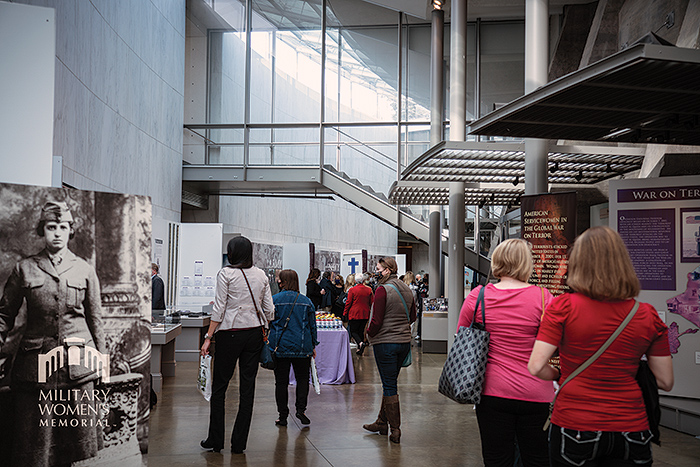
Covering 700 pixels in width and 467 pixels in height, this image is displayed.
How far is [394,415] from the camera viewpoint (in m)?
6.05

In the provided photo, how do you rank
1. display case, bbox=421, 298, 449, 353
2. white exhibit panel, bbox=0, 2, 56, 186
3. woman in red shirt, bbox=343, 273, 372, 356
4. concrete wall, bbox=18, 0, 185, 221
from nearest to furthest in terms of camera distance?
white exhibit panel, bbox=0, 2, 56, 186 < concrete wall, bbox=18, 0, 185, 221 < woman in red shirt, bbox=343, 273, 372, 356 < display case, bbox=421, 298, 449, 353

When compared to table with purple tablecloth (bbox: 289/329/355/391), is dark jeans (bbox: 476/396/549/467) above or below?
above

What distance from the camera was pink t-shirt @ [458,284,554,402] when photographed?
3268 mm

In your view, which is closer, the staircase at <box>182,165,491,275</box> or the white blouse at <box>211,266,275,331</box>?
the white blouse at <box>211,266,275,331</box>

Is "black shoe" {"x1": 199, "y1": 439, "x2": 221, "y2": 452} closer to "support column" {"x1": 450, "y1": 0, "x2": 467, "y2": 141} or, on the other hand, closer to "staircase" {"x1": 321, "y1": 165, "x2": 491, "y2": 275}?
"support column" {"x1": 450, "y1": 0, "x2": 467, "y2": 141}

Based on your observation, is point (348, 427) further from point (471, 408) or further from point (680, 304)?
point (680, 304)

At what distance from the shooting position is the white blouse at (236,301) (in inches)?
214

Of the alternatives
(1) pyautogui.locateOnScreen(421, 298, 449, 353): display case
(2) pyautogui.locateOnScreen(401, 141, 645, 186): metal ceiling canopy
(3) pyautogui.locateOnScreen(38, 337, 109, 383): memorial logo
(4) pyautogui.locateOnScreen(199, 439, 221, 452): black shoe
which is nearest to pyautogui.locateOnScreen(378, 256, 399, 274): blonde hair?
(4) pyautogui.locateOnScreen(199, 439, 221, 452): black shoe

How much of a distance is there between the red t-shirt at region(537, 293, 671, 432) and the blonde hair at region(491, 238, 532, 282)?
791 mm

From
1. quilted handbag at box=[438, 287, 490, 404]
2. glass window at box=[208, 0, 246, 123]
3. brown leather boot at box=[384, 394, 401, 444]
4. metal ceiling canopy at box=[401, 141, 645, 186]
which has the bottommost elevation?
brown leather boot at box=[384, 394, 401, 444]

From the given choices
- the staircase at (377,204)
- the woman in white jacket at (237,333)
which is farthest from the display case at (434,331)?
the woman in white jacket at (237,333)

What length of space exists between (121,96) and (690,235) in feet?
29.3

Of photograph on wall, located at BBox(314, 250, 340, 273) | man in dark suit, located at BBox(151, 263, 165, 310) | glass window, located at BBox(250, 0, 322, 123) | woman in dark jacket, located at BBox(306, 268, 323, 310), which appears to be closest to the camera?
man in dark suit, located at BBox(151, 263, 165, 310)

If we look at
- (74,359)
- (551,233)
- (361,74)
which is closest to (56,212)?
(74,359)
